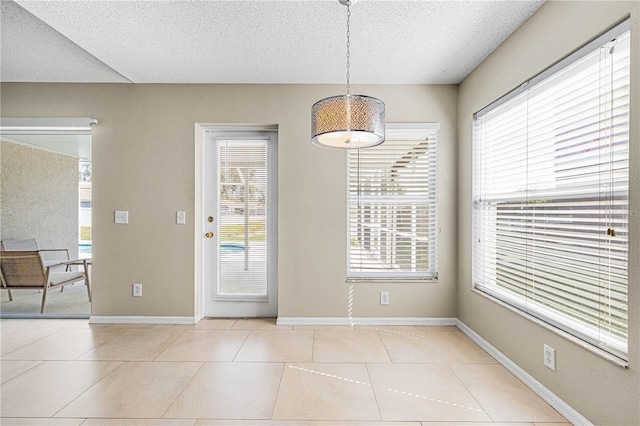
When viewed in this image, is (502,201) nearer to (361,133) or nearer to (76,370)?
(361,133)

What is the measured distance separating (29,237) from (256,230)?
251cm

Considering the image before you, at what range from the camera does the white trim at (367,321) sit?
3547 mm

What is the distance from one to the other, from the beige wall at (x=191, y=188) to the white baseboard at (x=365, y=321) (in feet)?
0.17

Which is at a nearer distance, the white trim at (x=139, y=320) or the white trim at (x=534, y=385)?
the white trim at (x=534, y=385)

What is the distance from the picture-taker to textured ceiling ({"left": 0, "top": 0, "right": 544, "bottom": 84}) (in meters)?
2.25

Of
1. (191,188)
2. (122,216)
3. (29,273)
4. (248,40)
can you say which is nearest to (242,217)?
(191,188)

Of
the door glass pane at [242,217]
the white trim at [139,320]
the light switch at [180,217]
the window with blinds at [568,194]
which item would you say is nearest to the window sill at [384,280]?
the window with blinds at [568,194]

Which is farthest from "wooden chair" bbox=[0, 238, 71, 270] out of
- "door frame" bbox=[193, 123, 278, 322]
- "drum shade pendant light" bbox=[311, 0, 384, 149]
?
"drum shade pendant light" bbox=[311, 0, 384, 149]

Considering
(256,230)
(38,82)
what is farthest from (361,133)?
(38,82)

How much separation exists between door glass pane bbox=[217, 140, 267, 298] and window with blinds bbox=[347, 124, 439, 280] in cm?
97

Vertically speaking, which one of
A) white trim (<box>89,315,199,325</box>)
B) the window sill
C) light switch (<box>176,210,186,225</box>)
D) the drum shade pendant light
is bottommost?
white trim (<box>89,315,199,325</box>)

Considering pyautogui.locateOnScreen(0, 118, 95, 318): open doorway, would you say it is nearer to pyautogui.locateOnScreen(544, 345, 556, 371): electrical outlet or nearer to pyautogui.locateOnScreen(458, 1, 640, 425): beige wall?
pyautogui.locateOnScreen(458, 1, 640, 425): beige wall

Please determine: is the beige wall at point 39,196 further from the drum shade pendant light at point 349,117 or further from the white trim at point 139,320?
the drum shade pendant light at point 349,117

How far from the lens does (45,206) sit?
3.80 m
